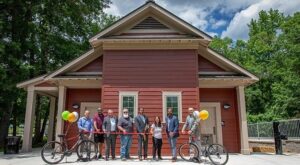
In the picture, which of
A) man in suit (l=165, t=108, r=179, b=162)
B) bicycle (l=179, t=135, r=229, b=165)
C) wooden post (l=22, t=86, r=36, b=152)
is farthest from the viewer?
wooden post (l=22, t=86, r=36, b=152)

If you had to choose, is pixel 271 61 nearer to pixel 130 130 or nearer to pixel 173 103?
pixel 173 103

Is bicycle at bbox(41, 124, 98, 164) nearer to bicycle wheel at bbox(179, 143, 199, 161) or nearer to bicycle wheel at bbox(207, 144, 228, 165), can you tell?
bicycle wheel at bbox(179, 143, 199, 161)

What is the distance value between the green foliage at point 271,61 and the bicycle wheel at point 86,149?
20489 millimetres

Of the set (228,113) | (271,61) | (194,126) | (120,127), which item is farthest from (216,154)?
(271,61)

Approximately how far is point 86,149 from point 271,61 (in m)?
27.9

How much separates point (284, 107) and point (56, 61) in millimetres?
19458

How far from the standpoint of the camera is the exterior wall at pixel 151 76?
11172 mm

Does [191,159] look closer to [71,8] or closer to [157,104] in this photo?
[157,104]

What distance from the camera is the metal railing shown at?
13203 mm

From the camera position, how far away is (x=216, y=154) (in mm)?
8328

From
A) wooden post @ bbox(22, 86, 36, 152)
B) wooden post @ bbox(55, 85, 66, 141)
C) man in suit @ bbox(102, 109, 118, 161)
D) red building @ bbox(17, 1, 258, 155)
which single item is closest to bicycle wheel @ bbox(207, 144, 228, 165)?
red building @ bbox(17, 1, 258, 155)

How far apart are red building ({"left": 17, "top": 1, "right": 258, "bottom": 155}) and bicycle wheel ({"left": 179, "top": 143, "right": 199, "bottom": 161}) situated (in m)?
1.75

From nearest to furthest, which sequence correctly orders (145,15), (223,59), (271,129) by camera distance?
(145,15) < (223,59) < (271,129)

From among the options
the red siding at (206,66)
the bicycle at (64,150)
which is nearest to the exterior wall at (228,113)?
the red siding at (206,66)
